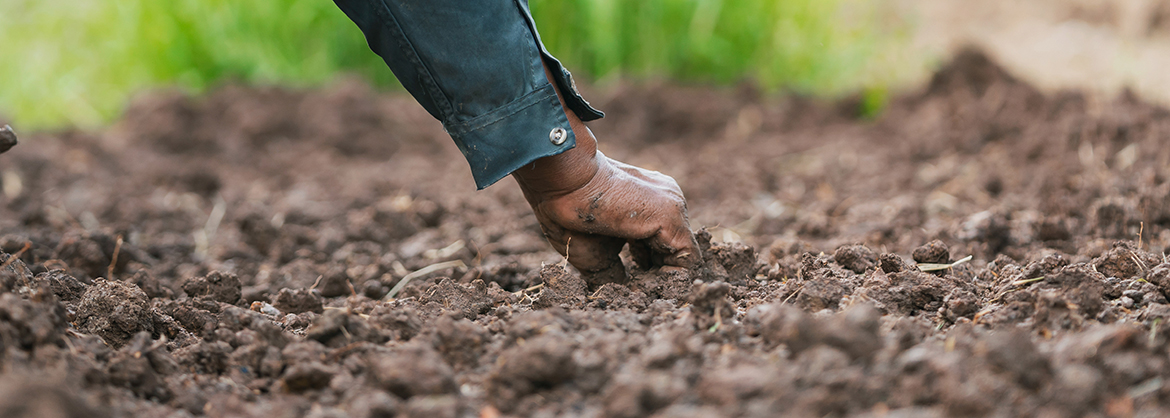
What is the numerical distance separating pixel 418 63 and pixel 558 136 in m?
0.28

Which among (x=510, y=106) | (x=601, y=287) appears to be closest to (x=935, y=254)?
(x=601, y=287)

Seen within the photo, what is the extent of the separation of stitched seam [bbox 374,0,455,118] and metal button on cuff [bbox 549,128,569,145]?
19cm

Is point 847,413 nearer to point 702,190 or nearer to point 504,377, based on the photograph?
point 504,377

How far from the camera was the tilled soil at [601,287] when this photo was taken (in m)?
1.17

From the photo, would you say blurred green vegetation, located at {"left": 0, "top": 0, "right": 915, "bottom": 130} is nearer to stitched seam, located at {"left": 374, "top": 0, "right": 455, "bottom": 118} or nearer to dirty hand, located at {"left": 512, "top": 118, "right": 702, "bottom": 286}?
dirty hand, located at {"left": 512, "top": 118, "right": 702, "bottom": 286}

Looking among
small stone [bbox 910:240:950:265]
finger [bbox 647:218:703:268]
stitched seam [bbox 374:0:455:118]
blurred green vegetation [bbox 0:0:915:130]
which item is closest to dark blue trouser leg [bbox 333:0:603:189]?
stitched seam [bbox 374:0:455:118]

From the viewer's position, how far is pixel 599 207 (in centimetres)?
168

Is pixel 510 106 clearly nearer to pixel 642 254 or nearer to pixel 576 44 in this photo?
pixel 642 254

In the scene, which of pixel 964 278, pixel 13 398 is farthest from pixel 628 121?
pixel 13 398

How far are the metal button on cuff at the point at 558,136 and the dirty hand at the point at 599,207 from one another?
8 centimetres

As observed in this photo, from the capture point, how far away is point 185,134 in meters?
4.74

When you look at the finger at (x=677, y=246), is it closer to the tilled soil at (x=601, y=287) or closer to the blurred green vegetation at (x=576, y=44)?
the tilled soil at (x=601, y=287)

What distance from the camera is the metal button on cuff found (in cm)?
155

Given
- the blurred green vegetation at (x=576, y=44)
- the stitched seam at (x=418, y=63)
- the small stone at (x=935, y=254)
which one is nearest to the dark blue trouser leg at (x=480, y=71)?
the stitched seam at (x=418, y=63)
